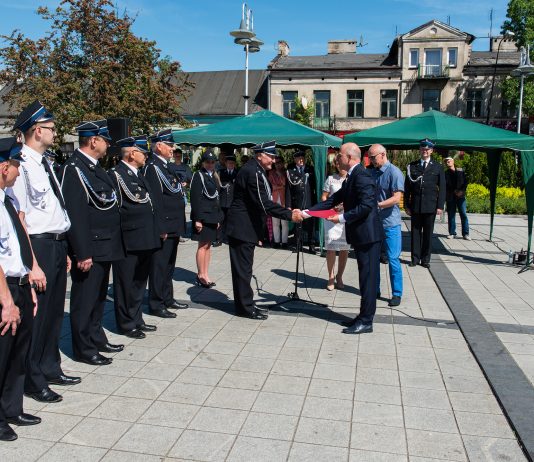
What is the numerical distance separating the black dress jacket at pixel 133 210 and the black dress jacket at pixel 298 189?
6.37 m

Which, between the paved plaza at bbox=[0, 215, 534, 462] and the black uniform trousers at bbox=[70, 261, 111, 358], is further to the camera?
the black uniform trousers at bbox=[70, 261, 111, 358]

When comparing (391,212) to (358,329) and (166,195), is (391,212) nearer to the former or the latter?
(358,329)

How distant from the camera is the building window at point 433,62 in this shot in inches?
1601

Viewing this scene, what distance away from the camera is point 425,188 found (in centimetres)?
980

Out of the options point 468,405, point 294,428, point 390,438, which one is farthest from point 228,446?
point 468,405

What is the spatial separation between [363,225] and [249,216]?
4.32 ft

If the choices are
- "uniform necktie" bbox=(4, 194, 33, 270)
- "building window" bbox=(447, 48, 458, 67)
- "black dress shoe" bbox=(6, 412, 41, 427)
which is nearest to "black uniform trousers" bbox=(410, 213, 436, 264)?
"black dress shoe" bbox=(6, 412, 41, 427)

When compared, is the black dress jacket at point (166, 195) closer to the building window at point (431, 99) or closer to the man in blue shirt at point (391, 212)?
the man in blue shirt at point (391, 212)

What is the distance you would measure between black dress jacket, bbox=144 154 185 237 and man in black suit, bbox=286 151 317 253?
509 cm

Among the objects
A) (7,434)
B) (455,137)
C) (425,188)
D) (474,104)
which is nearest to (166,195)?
(7,434)

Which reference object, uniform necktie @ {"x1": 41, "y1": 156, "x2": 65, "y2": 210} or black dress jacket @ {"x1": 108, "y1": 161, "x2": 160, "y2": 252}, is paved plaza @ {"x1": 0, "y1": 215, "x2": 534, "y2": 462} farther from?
uniform necktie @ {"x1": 41, "y1": 156, "x2": 65, "y2": 210}

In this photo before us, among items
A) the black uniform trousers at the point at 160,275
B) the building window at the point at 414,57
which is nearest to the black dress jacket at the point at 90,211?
the black uniform trousers at the point at 160,275

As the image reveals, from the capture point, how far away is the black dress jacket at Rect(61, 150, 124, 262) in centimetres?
454

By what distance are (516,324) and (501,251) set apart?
18.3ft
